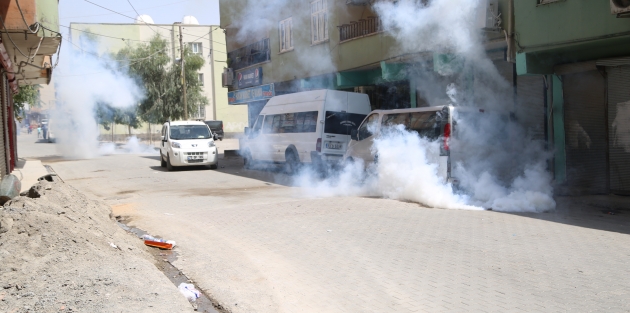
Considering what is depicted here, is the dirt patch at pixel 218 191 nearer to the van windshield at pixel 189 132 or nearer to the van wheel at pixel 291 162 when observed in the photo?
the van wheel at pixel 291 162

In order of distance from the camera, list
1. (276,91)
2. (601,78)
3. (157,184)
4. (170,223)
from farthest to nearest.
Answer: (276,91)
(157,184)
(601,78)
(170,223)

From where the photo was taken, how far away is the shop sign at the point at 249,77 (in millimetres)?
22641

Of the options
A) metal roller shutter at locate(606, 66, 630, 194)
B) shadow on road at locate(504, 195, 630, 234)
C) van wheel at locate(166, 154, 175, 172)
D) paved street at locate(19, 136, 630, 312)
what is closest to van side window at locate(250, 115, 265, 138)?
van wheel at locate(166, 154, 175, 172)

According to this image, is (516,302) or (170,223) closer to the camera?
(516,302)

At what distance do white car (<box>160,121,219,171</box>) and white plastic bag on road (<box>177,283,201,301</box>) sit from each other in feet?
41.4

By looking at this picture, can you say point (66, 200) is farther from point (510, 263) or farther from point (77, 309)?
point (510, 263)

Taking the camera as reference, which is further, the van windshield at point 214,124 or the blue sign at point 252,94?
the van windshield at point 214,124

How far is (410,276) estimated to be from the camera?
550 cm

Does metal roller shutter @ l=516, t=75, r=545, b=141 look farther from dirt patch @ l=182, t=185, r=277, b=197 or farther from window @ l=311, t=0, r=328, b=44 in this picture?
window @ l=311, t=0, r=328, b=44

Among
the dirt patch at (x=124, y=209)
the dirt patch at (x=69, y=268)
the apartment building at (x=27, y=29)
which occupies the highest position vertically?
the apartment building at (x=27, y=29)

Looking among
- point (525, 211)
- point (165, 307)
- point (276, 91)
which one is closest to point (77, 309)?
point (165, 307)

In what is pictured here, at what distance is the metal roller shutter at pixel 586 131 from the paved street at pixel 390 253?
93 centimetres

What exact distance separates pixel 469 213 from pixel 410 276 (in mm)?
3857

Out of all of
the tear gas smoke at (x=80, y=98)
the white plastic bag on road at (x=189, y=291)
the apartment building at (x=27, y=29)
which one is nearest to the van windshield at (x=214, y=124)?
the tear gas smoke at (x=80, y=98)
